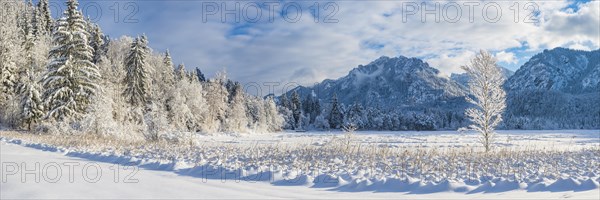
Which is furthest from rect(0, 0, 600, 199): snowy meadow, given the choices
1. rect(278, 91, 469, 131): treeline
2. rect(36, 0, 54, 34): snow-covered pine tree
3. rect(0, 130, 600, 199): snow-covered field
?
rect(278, 91, 469, 131): treeline

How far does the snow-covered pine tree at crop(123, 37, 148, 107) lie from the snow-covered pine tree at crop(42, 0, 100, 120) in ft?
37.2

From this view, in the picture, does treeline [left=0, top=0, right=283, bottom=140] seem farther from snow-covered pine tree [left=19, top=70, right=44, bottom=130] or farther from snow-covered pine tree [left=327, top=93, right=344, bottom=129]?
snow-covered pine tree [left=327, top=93, right=344, bottom=129]

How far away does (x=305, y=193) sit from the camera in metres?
7.18

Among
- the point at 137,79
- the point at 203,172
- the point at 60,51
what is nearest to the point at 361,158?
the point at 203,172

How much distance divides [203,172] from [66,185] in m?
3.05

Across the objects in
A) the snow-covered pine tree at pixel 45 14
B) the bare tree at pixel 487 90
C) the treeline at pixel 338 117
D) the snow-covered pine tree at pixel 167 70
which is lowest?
the treeline at pixel 338 117

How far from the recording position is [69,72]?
29172mm

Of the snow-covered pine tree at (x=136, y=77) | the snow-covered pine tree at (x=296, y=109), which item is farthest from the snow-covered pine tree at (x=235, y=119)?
the snow-covered pine tree at (x=296, y=109)

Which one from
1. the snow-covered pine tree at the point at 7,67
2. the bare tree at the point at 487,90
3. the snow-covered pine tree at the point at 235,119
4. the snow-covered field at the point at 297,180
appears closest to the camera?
the snow-covered field at the point at 297,180

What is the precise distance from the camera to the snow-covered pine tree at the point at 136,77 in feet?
137

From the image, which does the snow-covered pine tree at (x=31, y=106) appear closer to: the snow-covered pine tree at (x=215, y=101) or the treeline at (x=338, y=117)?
the snow-covered pine tree at (x=215, y=101)

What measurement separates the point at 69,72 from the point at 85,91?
1.82 m

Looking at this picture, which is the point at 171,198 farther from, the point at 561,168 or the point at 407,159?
the point at 561,168

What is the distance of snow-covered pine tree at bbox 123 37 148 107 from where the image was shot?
41.9 m
